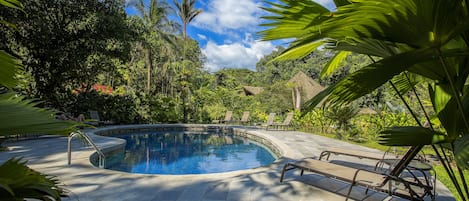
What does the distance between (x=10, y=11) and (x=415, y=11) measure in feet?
40.0

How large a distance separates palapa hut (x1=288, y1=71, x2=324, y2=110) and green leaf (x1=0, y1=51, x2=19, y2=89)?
1773cm

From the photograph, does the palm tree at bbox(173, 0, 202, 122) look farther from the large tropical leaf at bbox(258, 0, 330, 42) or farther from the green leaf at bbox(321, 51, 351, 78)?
the large tropical leaf at bbox(258, 0, 330, 42)

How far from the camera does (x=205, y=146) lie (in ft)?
36.5

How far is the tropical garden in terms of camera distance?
1065 mm

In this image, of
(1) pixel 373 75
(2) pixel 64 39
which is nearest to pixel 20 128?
(1) pixel 373 75

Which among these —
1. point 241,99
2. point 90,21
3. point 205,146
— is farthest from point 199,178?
point 241,99

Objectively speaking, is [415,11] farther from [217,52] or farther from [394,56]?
[217,52]

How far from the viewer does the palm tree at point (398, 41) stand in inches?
41.4

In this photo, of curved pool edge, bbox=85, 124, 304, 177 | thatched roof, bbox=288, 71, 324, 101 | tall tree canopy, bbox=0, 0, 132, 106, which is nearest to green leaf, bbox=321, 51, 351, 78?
curved pool edge, bbox=85, 124, 304, 177

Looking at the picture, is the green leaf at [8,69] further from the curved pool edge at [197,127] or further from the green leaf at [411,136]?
the curved pool edge at [197,127]

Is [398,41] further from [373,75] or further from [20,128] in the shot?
[20,128]

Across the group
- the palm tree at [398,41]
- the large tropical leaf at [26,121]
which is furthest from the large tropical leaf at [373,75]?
the large tropical leaf at [26,121]

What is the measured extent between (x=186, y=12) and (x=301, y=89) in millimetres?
9921

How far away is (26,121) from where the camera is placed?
1.01m
